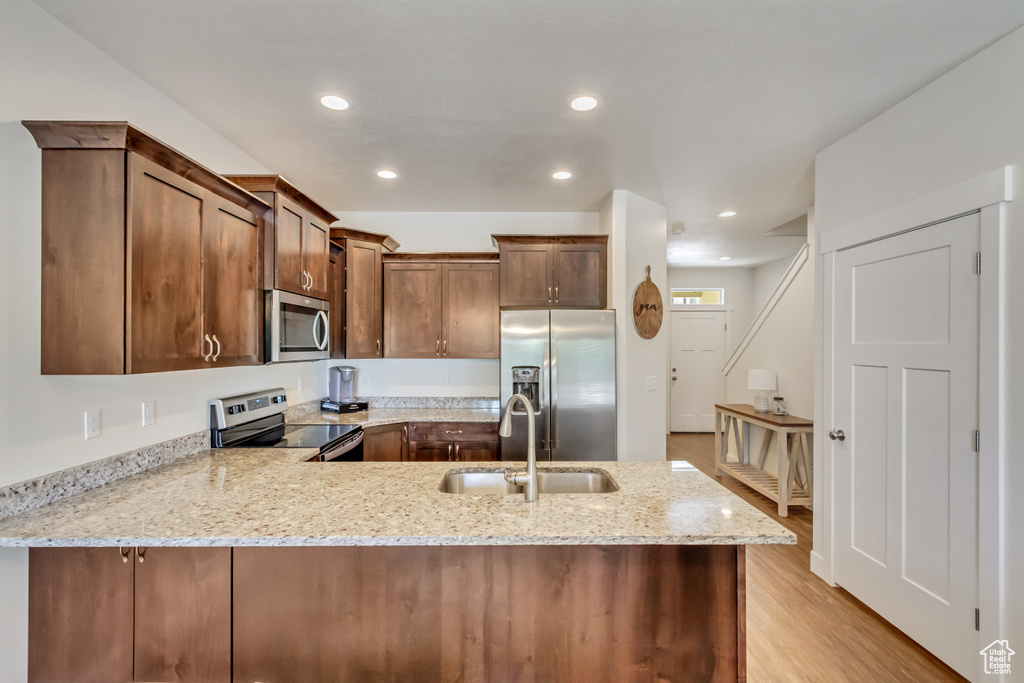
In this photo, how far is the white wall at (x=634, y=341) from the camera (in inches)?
136

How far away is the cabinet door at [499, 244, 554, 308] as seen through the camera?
3.59m

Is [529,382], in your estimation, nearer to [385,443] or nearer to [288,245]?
[385,443]

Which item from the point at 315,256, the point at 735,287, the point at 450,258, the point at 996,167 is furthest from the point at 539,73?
the point at 735,287

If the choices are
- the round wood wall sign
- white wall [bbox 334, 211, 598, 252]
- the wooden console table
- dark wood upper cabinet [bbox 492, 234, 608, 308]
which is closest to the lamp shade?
the wooden console table

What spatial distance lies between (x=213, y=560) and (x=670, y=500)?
1.48 m

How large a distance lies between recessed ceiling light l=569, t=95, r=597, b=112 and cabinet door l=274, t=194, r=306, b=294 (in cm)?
159

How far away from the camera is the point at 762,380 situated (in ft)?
13.8

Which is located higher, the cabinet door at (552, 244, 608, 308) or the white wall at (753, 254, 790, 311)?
the white wall at (753, 254, 790, 311)

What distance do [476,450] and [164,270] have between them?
2341mm

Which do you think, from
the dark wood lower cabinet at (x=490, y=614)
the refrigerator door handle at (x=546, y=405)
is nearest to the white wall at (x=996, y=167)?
the dark wood lower cabinet at (x=490, y=614)

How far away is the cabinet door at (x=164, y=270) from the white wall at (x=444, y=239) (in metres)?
2.21

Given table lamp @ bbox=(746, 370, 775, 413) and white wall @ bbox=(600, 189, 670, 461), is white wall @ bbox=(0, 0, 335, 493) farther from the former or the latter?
table lamp @ bbox=(746, 370, 775, 413)

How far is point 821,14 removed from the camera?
1562 millimetres

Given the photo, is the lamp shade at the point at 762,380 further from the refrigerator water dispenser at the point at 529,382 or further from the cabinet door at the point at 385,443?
the cabinet door at the point at 385,443
